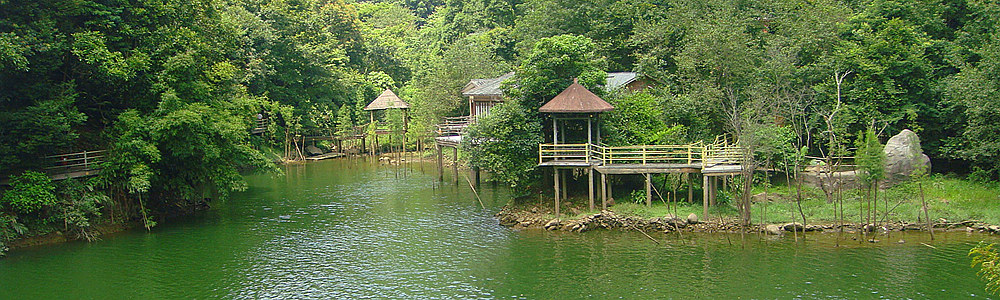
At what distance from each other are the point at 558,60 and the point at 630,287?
11417mm

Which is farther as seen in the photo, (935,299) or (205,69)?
(205,69)

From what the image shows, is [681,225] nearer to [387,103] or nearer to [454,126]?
[454,126]

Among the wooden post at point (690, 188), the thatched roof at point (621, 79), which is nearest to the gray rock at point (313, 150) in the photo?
the thatched roof at point (621, 79)

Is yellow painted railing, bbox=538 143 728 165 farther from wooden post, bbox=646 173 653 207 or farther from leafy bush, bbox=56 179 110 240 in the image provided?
leafy bush, bbox=56 179 110 240

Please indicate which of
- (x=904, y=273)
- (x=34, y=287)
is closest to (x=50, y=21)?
(x=34, y=287)

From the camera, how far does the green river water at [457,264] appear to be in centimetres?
2191

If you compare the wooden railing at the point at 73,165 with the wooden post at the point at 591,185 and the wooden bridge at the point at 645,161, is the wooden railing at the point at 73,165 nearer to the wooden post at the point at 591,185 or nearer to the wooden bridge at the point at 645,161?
the wooden bridge at the point at 645,161

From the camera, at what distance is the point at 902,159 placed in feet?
101

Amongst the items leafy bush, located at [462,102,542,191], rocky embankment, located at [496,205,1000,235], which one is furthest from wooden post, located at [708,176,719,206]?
leafy bush, located at [462,102,542,191]

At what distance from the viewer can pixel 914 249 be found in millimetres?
25359

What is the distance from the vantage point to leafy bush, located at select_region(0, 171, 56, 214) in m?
25.8

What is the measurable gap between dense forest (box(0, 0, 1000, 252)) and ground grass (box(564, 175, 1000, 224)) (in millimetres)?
1496

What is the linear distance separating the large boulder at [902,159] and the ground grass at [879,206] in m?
0.43

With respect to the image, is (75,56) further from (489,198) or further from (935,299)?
(935,299)
